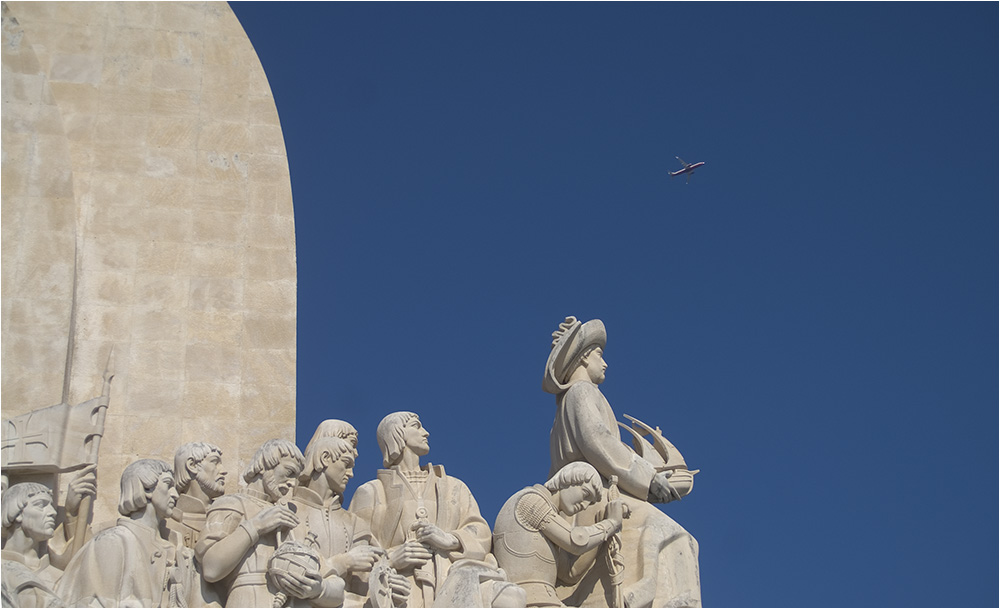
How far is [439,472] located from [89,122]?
4539mm

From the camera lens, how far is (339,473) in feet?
31.1

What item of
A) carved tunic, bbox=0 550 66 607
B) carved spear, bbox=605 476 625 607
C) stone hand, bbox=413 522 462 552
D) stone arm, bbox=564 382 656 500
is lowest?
carved tunic, bbox=0 550 66 607

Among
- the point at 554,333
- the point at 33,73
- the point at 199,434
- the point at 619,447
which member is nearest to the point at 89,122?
the point at 33,73

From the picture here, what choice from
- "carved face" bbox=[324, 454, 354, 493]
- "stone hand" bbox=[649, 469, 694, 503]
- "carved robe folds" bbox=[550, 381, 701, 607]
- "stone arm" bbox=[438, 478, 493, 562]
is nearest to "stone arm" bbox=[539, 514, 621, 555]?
"carved robe folds" bbox=[550, 381, 701, 607]

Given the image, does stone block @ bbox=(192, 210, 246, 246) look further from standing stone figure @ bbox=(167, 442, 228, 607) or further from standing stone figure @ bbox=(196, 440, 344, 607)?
standing stone figure @ bbox=(196, 440, 344, 607)

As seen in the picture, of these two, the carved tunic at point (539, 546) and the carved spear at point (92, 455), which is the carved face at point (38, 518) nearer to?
the carved spear at point (92, 455)

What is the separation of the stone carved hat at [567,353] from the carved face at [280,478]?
2.03 m

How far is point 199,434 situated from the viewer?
1170 cm

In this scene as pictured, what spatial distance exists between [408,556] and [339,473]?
628 millimetres

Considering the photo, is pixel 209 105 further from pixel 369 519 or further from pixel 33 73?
pixel 369 519

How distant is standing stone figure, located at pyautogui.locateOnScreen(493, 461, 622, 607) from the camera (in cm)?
953

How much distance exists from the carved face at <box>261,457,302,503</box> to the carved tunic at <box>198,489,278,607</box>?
82mm

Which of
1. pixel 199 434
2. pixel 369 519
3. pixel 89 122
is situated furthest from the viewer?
pixel 89 122

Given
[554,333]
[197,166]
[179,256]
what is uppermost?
[197,166]
